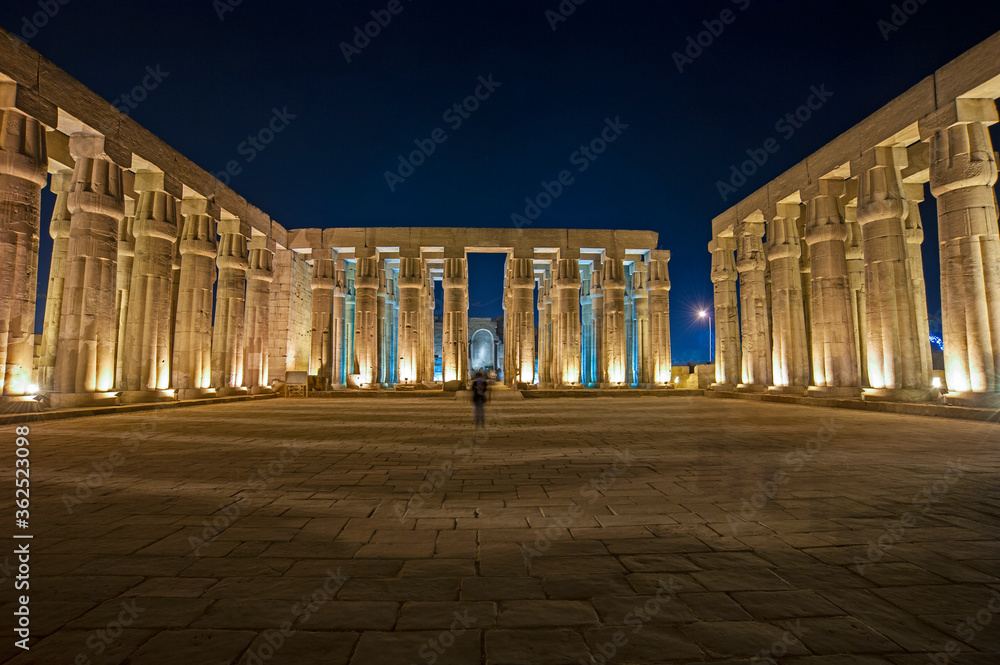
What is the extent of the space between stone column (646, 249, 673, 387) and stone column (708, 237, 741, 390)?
537 cm

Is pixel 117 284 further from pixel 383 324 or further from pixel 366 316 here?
pixel 383 324

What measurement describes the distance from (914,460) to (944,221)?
10059 mm

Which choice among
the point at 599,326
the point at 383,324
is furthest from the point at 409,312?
the point at 599,326

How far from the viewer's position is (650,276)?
96.7 feet

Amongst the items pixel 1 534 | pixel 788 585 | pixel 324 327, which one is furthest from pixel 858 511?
pixel 324 327

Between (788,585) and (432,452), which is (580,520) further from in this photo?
(432,452)

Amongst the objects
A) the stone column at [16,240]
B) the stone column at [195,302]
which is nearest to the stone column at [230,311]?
the stone column at [195,302]

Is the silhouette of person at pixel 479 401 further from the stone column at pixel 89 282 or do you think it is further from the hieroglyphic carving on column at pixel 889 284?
the hieroglyphic carving on column at pixel 889 284

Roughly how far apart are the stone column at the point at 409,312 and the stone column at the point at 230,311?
848 centimetres

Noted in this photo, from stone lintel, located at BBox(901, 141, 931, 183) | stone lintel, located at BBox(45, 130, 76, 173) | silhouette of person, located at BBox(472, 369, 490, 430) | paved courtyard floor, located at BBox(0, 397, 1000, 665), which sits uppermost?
stone lintel, located at BBox(45, 130, 76, 173)

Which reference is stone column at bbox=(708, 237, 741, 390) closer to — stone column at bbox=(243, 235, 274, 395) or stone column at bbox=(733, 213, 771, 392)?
stone column at bbox=(733, 213, 771, 392)

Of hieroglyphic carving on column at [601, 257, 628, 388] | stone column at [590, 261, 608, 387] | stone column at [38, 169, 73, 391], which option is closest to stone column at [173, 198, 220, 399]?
stone column at [38, 169, 73, 391]

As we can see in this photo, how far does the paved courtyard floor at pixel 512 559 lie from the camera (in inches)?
86.0

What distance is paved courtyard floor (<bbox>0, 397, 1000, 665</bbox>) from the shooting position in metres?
2.18
